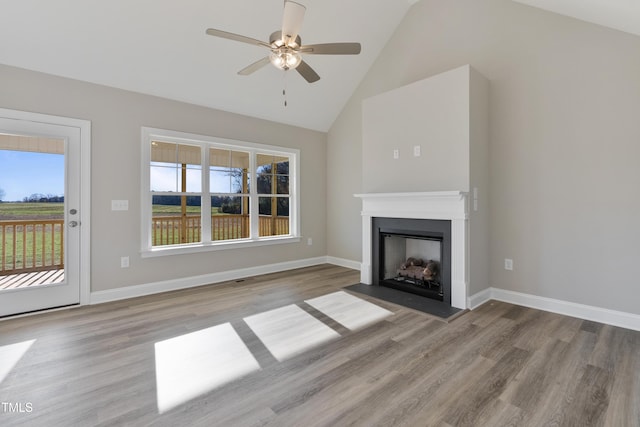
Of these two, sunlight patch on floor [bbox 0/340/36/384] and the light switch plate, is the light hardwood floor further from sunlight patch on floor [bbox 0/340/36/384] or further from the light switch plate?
the light switch plate

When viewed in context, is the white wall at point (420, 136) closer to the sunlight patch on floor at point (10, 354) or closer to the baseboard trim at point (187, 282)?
the baseboard trim at point (187, 282)

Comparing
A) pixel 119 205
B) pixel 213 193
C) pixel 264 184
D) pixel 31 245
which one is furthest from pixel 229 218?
pixel 31 245

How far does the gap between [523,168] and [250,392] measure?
3.62 meters

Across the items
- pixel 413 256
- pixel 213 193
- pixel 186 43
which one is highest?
pixel 186 43

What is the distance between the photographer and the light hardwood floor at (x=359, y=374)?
1708 mm

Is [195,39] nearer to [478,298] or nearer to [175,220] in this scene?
[175,220]

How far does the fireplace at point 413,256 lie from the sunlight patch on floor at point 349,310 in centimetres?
71

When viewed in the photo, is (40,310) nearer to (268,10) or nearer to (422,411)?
(422,411)

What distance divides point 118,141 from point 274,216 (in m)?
2.63

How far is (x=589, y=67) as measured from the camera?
304 cm

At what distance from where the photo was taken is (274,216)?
18.2ft

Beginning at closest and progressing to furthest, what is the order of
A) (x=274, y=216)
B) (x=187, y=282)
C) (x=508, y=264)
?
(x=508, y=264), (x=187, y=282), (x=274, y=216)

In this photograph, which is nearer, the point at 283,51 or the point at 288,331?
the point at 283,51

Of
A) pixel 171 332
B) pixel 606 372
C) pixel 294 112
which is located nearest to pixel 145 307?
pixel 171 332
